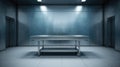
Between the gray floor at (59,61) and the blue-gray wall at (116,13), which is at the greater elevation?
the blue-gray wall at (116,13)

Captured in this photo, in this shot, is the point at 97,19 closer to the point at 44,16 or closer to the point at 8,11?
the point at 44,16

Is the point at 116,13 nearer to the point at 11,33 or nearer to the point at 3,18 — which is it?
the point at 3,18

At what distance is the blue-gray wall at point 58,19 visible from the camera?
28.7 feet

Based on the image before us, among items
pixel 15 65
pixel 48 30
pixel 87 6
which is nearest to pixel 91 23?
pixel 87 6

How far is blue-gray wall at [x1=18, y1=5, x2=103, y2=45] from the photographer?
8.76 meters

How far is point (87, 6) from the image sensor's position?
346 inches

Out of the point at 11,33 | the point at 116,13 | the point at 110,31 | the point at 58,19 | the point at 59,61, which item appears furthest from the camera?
the point at 58,19

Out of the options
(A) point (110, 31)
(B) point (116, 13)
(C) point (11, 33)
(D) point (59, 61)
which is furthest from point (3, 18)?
(A) point (110, 31)

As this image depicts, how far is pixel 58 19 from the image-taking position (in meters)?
8.79

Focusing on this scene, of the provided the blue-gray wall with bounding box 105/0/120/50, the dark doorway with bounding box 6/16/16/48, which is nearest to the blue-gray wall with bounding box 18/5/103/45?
the dark doorway with bounding box 6/16/16/48

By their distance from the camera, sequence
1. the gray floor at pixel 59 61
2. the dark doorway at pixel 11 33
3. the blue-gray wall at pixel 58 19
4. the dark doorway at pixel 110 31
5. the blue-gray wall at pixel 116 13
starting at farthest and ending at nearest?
the blue-gray wall at pixel 58 19 < the dark doorway at pixel 11 33 < the dark doorway at pixel 110 31 < the blue-gray wall at pixel 116 13 < the gray floor at pixel 59 61

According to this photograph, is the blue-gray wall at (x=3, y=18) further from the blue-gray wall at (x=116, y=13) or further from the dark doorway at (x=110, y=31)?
the dark doorway at (x=110, y=31)

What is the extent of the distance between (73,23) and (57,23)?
1046 mm

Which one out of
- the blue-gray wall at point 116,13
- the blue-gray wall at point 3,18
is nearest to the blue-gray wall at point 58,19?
the blue-gray wall at point 116,13
